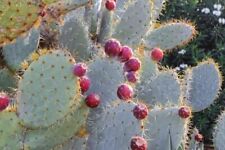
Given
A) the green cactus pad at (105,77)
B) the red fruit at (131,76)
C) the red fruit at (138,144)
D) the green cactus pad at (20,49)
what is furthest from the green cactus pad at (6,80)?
the red fruit at (138,144)

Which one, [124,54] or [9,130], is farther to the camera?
[124,54]

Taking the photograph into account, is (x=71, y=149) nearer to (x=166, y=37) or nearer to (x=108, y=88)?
(x=108, y=88)

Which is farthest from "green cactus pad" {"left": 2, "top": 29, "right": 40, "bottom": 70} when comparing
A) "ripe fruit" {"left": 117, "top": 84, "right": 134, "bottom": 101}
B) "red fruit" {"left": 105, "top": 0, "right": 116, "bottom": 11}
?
"ripe fruit" {"left": 117, "top": 84, "right": 134, "bottom": 101}

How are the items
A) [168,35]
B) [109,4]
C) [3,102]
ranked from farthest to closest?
[168,35] → [109,4] → [3,102]

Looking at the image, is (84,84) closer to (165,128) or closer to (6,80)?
(165,128)

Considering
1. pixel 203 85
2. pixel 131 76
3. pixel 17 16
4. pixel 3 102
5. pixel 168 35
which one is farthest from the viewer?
pixel 168 35

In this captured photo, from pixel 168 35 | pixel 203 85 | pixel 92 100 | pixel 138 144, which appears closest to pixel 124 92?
pixel 92 100

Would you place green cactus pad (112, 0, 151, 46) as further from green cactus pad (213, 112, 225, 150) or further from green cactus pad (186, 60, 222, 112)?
green cactus pad (213, 112, 225, 150)
